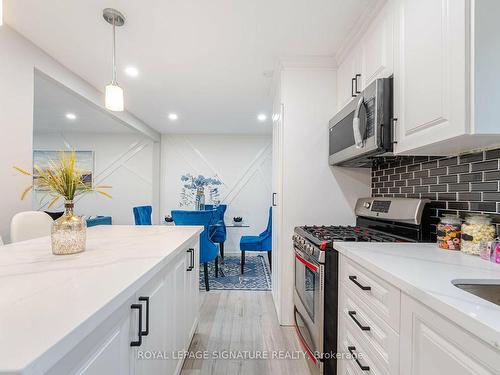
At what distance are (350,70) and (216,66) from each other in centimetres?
119

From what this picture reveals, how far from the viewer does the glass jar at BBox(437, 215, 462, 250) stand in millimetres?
1297

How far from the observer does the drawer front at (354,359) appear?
3.50ft

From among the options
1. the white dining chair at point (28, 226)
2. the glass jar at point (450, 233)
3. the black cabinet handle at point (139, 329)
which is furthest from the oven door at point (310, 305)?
the white dining chair at point (28, 226)

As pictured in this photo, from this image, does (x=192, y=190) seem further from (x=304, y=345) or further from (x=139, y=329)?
(x=139, y=329)

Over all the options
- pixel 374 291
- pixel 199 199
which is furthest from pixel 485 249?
pixel 199 199

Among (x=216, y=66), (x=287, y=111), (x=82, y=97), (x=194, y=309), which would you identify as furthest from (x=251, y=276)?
(x=82, y=97)

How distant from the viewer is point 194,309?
2.04 metres

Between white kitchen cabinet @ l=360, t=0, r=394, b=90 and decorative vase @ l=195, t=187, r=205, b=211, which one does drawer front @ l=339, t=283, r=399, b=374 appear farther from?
decorative vase @ l=195, t=187, r=205, b=211

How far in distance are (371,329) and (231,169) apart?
4.44m

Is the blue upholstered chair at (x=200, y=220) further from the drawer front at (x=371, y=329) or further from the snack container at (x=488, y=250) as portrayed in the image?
the snack container at (x=488, y=250)

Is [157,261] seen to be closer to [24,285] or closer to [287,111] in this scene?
[24,285]

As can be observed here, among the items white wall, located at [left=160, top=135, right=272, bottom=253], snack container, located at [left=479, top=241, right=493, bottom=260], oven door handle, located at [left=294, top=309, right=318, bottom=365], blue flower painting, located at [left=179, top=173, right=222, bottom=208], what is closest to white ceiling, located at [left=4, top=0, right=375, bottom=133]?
snack container, located at [left=479, top=241, right=493, bottom=260]

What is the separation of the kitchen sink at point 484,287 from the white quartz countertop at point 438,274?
1 cm

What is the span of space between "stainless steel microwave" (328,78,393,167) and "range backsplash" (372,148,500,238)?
0.26 m
